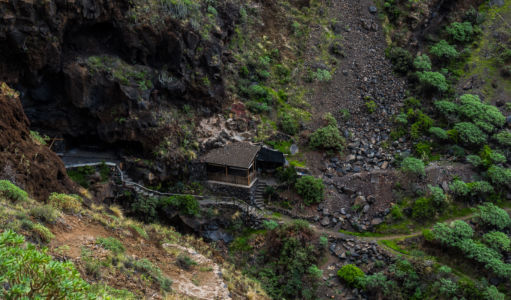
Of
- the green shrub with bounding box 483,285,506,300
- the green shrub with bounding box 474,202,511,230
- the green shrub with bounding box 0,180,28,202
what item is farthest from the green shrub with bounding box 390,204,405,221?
the green shrub with bounding box 0,180,28,202

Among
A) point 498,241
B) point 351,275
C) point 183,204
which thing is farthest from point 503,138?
A: point 183,204

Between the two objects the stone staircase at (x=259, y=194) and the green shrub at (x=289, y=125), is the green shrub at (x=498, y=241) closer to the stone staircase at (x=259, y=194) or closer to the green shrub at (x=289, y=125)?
the stone staircase at (x=259, y=194)

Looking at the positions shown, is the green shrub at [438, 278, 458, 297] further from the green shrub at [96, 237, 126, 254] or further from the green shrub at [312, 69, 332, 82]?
the green shrub at [312, 69, 332, 82]

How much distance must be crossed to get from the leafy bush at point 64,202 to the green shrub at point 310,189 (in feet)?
49.2

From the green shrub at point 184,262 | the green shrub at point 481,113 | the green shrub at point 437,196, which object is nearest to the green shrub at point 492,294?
the green shrub at point 437,196

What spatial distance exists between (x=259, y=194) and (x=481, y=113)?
1967cm

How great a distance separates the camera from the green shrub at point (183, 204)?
26312mm

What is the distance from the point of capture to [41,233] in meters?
13.2

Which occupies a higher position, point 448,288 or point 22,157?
point 22,157

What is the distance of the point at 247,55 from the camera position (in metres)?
35.8

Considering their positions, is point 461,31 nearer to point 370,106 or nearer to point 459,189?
point 370,106

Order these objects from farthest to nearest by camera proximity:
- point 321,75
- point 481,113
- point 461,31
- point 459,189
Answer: point 461,31
point 321,75
point 481,113
point 459,189

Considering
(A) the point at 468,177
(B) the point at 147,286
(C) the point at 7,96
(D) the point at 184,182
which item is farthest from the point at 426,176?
(C) the point at 7,96

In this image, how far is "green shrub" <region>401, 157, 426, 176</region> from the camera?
27.4 metres
